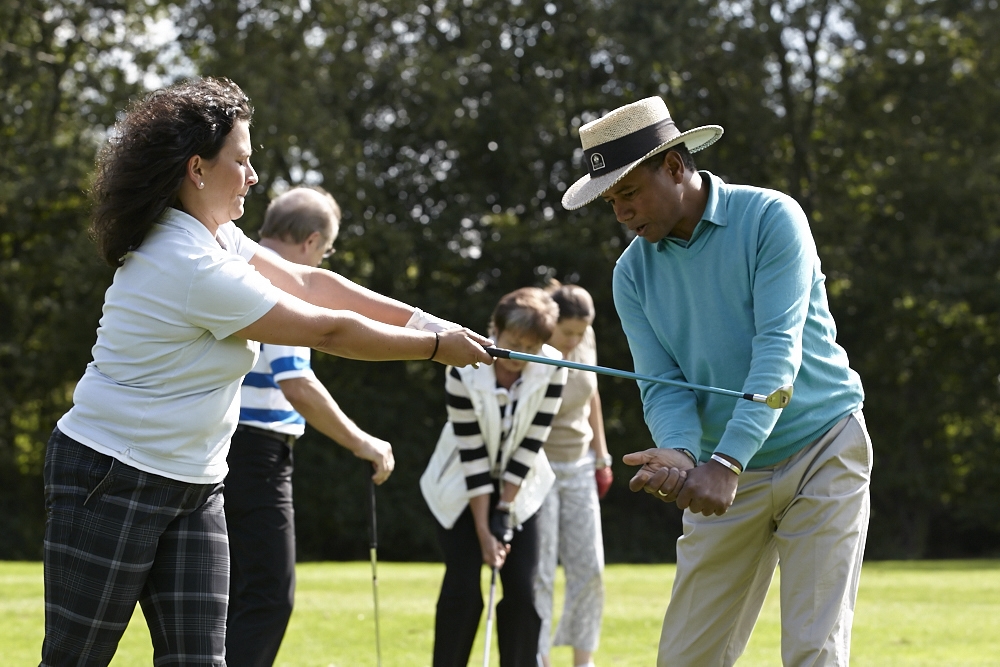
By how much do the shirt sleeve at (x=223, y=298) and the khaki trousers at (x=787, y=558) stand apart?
5.55 ft

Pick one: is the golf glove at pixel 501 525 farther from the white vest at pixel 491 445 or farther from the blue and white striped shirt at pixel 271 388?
the blue and white striped shirt at pixel 271 388

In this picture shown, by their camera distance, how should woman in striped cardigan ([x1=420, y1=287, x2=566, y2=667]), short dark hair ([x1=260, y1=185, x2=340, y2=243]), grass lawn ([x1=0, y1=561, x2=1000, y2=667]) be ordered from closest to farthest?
short dark hair ([x1=260, y1=185, x2=340, y2=243]), woman in striped cardigan ([x1=420, y1=287, x2=566, y2=667]), grass lawn ([x1=0, y1=561, x2=1000, y2=667])

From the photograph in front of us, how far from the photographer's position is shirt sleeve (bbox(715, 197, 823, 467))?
3.53 meters

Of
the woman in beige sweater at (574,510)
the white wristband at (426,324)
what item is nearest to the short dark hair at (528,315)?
the woman in beige sweater at (574,510)

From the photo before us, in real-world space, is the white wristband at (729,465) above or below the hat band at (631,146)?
below

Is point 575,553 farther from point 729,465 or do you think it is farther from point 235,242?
point 235,242

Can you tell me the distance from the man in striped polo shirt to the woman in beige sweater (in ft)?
7.06

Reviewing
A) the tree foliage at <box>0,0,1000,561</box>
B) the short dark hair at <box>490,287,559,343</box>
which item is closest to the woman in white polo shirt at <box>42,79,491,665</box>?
the short dark hair at <box>490,287,559,343</box>

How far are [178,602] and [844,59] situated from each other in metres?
25.3

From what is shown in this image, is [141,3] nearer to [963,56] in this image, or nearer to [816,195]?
[816,195]

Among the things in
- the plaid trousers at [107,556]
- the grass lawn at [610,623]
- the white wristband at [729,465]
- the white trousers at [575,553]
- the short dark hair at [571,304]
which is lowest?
the grass lawn at [610,623]

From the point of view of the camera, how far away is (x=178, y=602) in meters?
3.33

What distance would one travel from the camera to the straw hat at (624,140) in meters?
3.83

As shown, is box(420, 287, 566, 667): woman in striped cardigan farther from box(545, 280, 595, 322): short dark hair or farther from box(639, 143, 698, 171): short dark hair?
box(639, 143, 698, 171): short dark hair
